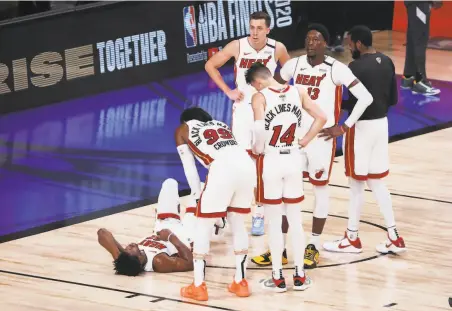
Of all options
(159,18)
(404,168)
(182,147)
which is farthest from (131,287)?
(159,18)

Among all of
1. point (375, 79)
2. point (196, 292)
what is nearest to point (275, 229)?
point (196, 292)

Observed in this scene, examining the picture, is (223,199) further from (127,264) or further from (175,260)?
(127,264)

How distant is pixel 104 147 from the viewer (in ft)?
49.3

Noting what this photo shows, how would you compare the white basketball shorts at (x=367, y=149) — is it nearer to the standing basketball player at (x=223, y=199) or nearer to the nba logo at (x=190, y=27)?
the standing basketball player at (x=223, y=199)

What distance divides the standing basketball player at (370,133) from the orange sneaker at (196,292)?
177 cm

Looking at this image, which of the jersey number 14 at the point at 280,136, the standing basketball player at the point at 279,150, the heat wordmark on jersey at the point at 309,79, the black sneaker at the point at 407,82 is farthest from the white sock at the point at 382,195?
the black sneaker at the point at 407,82

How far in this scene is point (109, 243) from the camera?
35.0 feet

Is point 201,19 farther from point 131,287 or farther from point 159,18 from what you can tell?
point 131,287

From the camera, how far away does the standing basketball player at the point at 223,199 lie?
32.1ft

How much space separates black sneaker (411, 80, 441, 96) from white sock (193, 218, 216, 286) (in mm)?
8472

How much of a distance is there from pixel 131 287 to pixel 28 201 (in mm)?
3083

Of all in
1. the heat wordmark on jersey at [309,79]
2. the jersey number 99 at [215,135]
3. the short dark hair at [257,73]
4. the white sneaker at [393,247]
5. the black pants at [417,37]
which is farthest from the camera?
the black pants at [417,37]

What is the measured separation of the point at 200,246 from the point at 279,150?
3.25 ft

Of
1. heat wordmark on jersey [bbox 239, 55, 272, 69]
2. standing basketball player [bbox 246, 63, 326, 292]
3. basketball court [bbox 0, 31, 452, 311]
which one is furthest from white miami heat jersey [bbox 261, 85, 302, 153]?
heat wordmark on jersey [bbox 239, 55, 272, 69]
